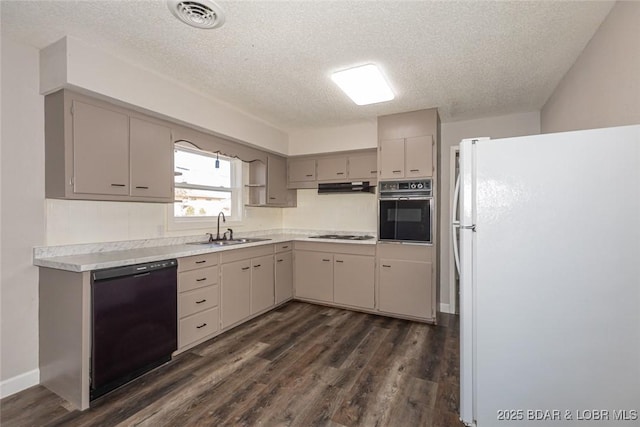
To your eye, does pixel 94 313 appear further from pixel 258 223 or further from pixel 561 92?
pixel 561 92

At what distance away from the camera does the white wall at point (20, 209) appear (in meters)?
2.05

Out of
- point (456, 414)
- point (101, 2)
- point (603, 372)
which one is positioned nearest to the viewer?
point (603, 372)

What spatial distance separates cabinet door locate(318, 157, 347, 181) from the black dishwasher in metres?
2.46

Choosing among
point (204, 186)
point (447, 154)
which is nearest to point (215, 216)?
point (204, 186)

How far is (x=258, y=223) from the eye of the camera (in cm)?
446

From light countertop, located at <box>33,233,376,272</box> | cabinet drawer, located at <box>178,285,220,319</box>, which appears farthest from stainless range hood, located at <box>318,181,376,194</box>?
cabinet drawer, located at <box>178,285,220,319</box>

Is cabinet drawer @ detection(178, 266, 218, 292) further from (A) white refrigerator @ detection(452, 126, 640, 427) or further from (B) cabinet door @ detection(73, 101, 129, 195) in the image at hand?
(A) white refrigerator @ detection(452, 126, 640, 427)

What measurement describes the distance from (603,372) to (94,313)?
2.90m

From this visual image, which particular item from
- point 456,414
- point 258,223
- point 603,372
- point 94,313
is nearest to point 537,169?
point 603,372

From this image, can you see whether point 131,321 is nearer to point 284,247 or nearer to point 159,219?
point 159,219

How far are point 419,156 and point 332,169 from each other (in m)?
1.30

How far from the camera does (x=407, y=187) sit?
139 inches

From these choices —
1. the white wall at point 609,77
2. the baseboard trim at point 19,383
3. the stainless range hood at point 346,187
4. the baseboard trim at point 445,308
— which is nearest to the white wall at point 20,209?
the baseboard trim at point 19,383

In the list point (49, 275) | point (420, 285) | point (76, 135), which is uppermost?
point (76, 135)
